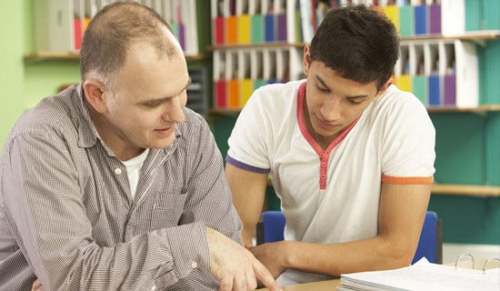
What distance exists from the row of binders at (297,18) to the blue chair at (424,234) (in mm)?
2724

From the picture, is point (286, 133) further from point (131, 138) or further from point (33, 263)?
point (33, 263)

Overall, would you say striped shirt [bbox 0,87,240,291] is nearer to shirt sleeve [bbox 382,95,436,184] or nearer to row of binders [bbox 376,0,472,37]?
shirt sleeve [bbox 382,95,436,184]

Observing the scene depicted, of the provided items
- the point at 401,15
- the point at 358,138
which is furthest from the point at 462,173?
the point at 358,138

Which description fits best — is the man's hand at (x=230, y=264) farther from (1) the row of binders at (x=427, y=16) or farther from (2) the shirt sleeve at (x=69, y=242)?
(1) the row of binders at (x=427, y=16)

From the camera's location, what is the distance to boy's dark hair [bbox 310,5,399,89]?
2135mm

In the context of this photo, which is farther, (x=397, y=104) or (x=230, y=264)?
(x=397, y=104)

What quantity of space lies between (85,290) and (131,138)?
0.32 m

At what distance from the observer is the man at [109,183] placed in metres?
1.63

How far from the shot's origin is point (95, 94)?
5.64 ft

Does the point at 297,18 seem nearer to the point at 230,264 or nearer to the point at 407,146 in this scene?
the point at 407,146

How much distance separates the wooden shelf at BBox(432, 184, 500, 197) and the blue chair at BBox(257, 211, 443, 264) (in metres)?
2.73

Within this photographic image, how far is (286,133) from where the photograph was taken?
7.80 feet

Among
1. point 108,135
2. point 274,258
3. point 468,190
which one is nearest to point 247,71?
point 468,190

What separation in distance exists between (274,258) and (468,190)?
3.30m
